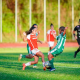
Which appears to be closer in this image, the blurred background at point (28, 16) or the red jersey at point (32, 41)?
the red jersey at point (32, 41)

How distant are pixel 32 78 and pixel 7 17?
30.2m

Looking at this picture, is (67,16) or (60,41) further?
(67,16)

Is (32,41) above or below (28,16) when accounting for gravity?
below

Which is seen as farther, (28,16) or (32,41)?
(28,16)

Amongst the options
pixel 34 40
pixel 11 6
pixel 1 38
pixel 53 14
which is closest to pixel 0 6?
pixel 11 6

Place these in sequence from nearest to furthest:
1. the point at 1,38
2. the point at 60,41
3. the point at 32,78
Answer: the point at 32,78, the point at 60,41, the point at 1,38

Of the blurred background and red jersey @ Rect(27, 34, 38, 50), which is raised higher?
the blurred background

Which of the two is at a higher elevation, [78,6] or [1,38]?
[78,6]

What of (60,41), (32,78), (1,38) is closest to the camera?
(32,78)

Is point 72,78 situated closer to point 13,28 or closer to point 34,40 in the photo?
point 34,40

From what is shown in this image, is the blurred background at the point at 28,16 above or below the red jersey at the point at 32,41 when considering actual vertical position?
above

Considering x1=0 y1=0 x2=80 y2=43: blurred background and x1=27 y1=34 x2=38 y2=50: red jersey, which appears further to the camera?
x1=0 y1=0 x2=80 y2=43: blurred background

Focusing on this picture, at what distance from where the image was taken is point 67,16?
38.5 m

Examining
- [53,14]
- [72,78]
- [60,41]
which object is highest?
[53,14]
